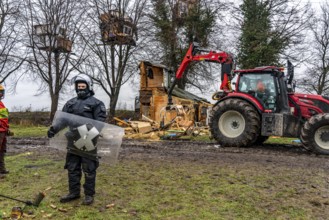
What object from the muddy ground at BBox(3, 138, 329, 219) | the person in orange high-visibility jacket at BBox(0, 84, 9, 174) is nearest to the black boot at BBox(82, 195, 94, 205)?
the person in orange high-visibility jacket at BBox(0, 84, 9, 174)

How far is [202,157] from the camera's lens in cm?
920

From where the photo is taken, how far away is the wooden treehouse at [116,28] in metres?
23.0

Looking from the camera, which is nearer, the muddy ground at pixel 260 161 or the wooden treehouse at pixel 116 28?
the muddy ground at pixel 260 161

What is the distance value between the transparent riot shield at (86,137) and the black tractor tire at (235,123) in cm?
659

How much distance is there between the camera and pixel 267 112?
1123cm

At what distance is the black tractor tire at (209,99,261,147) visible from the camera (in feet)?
36.9

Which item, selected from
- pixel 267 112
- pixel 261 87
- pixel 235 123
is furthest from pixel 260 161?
pixel 261 87

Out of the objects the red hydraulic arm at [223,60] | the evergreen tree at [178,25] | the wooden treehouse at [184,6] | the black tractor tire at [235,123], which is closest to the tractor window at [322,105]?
the black tractor tire at [235,123]

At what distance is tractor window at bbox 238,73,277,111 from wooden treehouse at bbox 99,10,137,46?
1253cm

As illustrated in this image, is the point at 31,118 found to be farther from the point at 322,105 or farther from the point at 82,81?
the point at 82,81

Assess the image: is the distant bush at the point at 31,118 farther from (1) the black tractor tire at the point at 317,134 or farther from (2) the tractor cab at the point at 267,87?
(1) the black tractor tire at the point at 317,134

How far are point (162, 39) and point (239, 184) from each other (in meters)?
22.7

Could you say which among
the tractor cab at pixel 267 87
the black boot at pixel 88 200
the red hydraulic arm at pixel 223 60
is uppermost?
the red hydraulic arm at pixel 223 60

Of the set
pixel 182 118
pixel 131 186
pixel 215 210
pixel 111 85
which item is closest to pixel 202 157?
pixel 131 186
